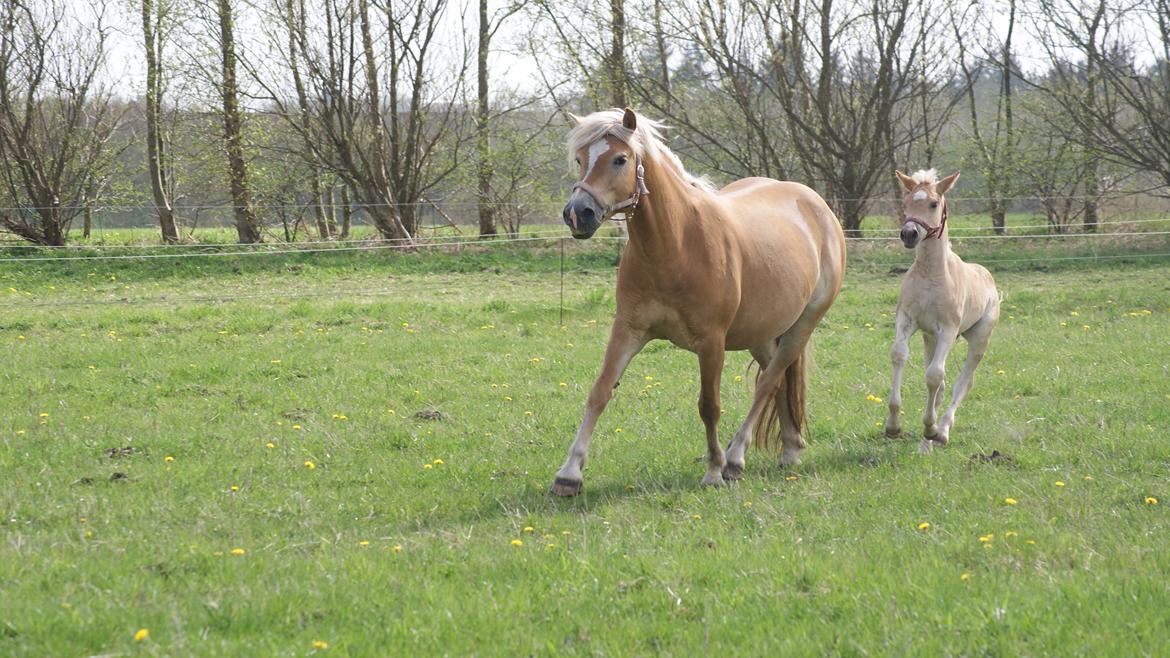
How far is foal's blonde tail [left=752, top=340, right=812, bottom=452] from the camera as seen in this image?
22.6 ft

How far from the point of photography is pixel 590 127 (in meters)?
5.57

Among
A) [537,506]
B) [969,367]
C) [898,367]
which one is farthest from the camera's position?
[969,367]

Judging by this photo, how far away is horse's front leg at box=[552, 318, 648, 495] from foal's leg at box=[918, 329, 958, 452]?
2.32 m

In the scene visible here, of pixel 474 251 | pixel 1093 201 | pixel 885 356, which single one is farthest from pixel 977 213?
pixel 885 356

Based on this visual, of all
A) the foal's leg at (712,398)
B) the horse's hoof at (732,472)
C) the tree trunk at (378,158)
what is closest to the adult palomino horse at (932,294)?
the horse's hoof at (732,472)

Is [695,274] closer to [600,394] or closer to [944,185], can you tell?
[600,394]

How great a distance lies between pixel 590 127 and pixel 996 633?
10.6 ft

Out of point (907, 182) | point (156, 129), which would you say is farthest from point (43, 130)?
point (907, 182)

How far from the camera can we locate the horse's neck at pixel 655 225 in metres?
5.73

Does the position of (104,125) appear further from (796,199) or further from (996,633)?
(996,633)

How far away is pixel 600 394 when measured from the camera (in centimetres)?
579

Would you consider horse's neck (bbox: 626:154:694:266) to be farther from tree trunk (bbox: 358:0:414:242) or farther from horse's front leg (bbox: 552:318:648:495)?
tree trunk (bbox: 358:0:414:242)

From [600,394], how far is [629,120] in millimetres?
1481

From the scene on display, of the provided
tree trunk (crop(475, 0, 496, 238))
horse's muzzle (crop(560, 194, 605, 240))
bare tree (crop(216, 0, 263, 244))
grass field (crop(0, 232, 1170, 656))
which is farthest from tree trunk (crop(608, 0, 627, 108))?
Result: horse's muzzle (crop(560, 194, 605, 240))
